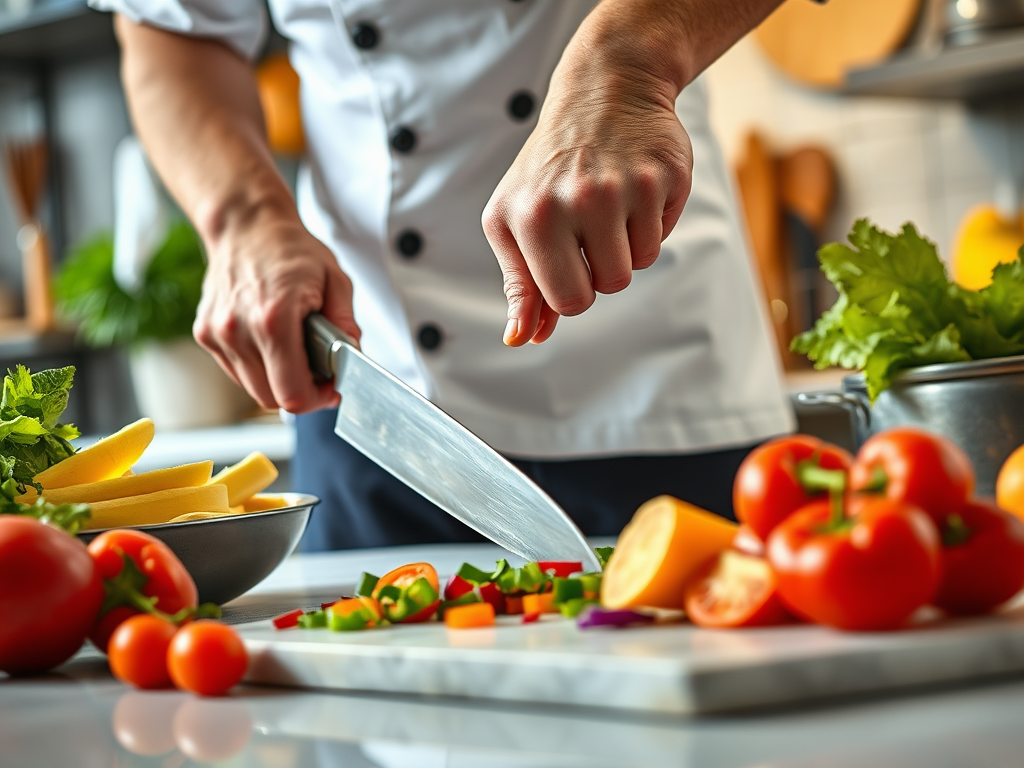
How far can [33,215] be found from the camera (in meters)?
3.28

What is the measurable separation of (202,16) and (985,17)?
1.46 m

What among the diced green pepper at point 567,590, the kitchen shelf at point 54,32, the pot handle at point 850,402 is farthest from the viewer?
the kitchen shelf at point 54,32

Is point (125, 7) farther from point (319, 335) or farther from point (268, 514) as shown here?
point (268, 514)

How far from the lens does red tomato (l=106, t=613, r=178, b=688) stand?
64 centimetres

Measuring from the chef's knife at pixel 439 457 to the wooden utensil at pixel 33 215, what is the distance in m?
2.34

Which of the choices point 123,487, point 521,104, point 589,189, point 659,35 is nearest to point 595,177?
point 589,189

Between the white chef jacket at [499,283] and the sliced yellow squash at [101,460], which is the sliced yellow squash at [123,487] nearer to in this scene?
the sliced yellow squash at [101,460]

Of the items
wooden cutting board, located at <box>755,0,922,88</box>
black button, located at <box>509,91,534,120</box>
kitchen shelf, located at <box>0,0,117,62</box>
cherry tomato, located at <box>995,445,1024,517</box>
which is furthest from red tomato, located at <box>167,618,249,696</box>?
kitchen shelf, located at <box>0,0,117,62</box>

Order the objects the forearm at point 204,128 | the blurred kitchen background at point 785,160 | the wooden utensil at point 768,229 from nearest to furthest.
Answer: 1. the forearm at point 204,128
2. the blurred kitchen background at point 785,160
3. the wooden utensil at point 768,229

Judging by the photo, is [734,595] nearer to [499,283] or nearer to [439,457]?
[439,457]

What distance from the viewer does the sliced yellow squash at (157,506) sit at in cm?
81

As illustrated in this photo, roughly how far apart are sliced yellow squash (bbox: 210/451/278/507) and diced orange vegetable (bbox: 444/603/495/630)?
0.30 meters

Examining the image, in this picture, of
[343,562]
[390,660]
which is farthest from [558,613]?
[343,562]

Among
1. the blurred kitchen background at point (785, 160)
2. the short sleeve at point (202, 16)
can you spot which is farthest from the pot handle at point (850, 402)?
the blurred kitchen background at point (785, 160)
